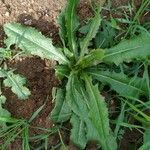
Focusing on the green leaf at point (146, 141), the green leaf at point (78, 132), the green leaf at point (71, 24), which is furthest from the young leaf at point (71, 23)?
the green leaf at point (146, 141)

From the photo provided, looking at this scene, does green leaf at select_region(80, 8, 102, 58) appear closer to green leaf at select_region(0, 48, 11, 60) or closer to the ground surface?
the ground surface

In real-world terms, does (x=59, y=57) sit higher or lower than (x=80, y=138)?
higher

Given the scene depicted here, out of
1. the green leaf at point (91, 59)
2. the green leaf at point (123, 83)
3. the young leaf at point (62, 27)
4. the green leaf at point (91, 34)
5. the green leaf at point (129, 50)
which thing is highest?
the young leaf at point (62, 27)

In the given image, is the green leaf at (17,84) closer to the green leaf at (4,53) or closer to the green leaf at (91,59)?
the green leaf at (4,53)

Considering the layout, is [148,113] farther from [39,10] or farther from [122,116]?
[39,10]

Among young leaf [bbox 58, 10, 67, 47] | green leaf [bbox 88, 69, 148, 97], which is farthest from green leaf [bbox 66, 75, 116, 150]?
young leaf [bbox 58, 10, 67, 47]

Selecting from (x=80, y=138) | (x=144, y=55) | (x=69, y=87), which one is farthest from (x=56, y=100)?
(x=144, y=55)

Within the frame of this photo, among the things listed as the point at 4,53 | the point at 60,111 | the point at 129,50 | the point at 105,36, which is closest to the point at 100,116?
the point at 60,111
